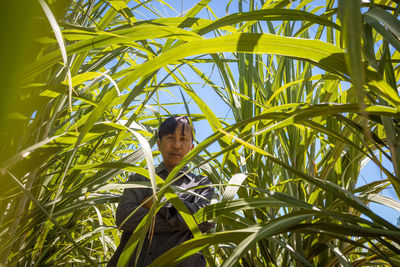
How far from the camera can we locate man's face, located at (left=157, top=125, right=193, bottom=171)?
3.69 ft

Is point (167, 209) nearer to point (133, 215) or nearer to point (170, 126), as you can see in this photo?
point (133, 215)

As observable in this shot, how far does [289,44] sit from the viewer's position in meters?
0.38

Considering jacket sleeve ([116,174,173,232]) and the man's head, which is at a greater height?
the man's head

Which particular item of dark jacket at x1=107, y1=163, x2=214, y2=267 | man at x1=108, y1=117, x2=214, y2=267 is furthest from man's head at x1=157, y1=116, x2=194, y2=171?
dark jacket at x1=107, y1=163, x2=214, y2=267

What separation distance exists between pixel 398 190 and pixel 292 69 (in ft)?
1.81

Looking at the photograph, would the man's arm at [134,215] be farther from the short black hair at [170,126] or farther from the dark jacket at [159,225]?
the short black hair at [170,126]

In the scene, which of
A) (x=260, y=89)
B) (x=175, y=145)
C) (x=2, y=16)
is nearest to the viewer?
(x=2, y=16)

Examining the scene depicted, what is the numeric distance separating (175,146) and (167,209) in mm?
237

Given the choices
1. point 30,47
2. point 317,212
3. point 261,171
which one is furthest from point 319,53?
point 261,171

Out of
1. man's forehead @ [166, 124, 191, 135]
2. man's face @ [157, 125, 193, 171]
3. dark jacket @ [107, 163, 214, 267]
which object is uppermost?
man's forehead @ [166, 124, 191, 135]

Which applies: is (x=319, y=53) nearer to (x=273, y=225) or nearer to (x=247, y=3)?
(x=273, y=225)

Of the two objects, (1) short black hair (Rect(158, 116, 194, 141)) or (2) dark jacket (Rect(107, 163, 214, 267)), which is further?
(1) short black hair (Rect(158, 116, 194, 141))

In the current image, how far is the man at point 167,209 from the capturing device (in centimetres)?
94

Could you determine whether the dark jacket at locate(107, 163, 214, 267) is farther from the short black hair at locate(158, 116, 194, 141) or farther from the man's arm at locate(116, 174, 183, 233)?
the short black hair at locate(158, 116, 194, 141)
